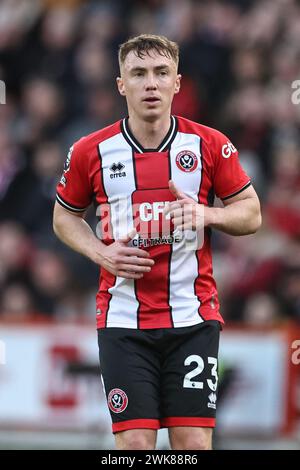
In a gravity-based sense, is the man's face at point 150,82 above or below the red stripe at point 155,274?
above

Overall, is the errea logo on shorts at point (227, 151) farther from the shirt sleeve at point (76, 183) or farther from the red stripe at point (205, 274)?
the shirt sleeve at point (76, 183)

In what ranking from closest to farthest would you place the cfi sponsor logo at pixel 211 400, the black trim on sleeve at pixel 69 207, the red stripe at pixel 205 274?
the cfi sponsor logo at pixel 211 400 < the red stripe at pixel 205 274 < the black trim on sleeve at pixel 69 207

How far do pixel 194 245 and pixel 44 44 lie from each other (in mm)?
7330

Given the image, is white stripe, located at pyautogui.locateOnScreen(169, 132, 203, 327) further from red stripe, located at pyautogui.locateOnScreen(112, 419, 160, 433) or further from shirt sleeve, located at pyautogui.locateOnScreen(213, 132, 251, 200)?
red stripe, located at pyautogui.locateOnScreen(112, 419, 160, 433)

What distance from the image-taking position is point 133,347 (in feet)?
20.3

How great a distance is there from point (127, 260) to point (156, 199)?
0.38m

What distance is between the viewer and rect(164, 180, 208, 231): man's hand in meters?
5.97

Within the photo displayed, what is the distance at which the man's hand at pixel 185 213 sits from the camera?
597cm

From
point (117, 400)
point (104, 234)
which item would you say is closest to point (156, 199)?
point (104, 234)

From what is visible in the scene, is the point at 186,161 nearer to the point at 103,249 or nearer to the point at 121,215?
the point at 121,215

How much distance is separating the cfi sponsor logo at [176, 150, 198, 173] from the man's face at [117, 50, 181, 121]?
25 cm

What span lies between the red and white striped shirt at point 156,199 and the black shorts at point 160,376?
78 mm

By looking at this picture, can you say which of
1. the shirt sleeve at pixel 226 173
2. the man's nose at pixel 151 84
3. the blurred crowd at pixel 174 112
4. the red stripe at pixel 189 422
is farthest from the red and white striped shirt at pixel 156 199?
the blurred crowd at pixel 174 112
